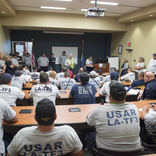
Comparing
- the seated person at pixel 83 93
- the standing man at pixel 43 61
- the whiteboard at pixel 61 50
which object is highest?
the whiteboard at pixel 61 50

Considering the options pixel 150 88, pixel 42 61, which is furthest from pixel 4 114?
pixel 42 61

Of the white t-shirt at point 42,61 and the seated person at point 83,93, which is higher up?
the white t-shirt at point 42,61

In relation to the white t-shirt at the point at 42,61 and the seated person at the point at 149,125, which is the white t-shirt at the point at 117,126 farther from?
the white t-shirt at the point at 42,61

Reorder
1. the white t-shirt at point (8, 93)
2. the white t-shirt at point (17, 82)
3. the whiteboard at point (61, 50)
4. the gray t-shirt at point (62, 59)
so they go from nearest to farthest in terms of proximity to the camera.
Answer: the white t-shirt at point (8, 93) < the white t-shirt at point (17, 82) < the gray t-shirt at point (62, 59) < the whiteboard at point (61, 50)

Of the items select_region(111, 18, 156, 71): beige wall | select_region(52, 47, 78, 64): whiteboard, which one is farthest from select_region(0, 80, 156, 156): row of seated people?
select_region(52, 47, 78, 64): whiteboard

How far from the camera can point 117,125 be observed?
1.50 m

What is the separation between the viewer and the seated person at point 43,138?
3.99ft

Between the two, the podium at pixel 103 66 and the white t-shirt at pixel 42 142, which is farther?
the podium at pixel 103 66

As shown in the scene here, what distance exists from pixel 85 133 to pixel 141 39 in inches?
284

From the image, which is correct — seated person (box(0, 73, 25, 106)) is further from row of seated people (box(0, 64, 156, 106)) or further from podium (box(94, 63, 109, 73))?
podium (box(94, 63, 109, 73))

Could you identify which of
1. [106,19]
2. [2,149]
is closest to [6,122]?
[2,149]

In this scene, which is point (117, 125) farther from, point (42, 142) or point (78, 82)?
point (78, 82)

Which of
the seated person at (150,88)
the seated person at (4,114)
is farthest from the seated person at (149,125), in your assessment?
the seated person at (4,114)

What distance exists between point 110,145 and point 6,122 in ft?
4.34
